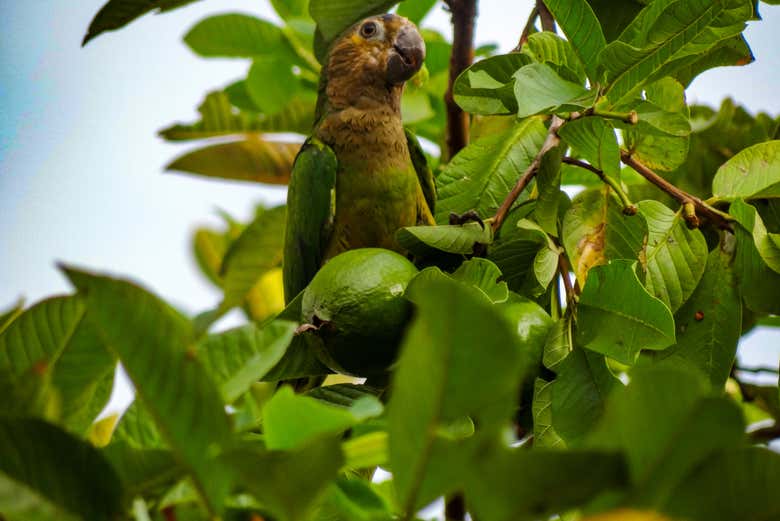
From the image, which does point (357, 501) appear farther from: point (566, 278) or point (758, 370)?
point (758, 370)

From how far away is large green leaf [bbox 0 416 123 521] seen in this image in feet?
1.89

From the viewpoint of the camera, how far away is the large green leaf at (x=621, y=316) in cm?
99

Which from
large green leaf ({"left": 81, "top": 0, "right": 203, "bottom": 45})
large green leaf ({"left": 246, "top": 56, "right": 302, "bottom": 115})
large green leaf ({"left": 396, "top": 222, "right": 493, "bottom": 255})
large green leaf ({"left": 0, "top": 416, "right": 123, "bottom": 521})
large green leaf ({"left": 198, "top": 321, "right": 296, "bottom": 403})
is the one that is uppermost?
large green leaf ({"left": 81, "top": 0, "right": 203, "bottom": 45})

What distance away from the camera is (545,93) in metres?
1.05

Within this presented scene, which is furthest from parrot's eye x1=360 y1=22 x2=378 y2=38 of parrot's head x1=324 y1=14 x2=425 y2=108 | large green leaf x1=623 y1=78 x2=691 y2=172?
large green leaf x1=623 y1=78 x2=691 y2=172

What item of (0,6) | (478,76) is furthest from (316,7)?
(0,6)

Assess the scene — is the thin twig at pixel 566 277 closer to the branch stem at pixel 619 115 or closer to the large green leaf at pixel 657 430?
the branch stem at pixel 619 115

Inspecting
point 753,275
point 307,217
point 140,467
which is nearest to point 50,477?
point 140,467

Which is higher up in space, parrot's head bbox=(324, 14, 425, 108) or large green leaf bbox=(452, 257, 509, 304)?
parrot's head bbox=(324, 14, 425, 108)

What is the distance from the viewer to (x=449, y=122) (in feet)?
5.63

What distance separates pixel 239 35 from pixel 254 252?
51 cm

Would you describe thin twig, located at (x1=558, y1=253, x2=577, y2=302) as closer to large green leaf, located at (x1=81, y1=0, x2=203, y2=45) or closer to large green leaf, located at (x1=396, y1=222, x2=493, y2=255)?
large green leaf, located at (x1=396, y1=222, x2=493, y2=255)

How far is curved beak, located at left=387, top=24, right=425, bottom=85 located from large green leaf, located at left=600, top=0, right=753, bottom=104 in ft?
3.24

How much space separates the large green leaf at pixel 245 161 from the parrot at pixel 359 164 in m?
0.12
